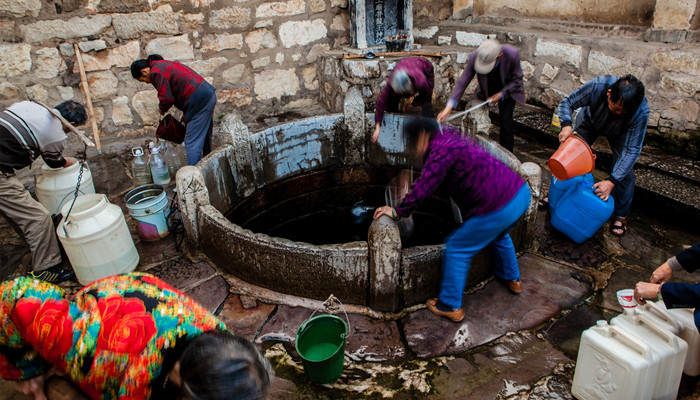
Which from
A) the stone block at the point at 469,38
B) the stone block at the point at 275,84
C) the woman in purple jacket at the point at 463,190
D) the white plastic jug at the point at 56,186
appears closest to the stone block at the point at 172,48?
the stone block at the point at 275,84

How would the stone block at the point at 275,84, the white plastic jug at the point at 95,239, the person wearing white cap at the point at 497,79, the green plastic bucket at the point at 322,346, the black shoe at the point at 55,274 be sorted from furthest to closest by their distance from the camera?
the stone block at the point at 275,84 < the person wearing white cap at the point at 497,79 < the black shoe at the point at 55,274 < the white plastic jug at the point at 95,239 < the green plastic bucket at the point at 322,346

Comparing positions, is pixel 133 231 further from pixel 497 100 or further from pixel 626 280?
pixel 626 280

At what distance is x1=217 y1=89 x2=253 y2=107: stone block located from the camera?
277 inches

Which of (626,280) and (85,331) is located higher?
(85,331)

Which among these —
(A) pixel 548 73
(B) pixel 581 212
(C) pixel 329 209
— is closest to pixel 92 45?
(C) pixel 329 209

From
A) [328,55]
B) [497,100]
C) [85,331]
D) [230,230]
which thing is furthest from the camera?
[328,55]

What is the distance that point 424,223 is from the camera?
17.3 feet

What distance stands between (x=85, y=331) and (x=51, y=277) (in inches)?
108

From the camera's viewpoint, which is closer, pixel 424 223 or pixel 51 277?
pixel 51 277

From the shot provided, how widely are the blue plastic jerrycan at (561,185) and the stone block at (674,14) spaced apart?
8.74 ft

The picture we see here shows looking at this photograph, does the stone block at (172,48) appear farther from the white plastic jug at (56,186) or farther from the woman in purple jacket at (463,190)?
the woman in purple jacket at (463,190)

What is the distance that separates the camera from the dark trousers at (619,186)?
4.19 metres

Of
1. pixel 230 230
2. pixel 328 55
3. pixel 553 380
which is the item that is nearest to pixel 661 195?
pixel 553 380

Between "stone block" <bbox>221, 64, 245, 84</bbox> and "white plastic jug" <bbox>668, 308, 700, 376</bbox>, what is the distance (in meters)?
6.41
